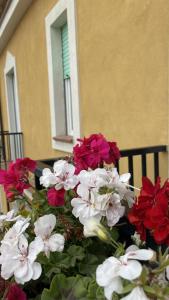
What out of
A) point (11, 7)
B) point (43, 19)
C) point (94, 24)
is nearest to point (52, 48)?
point (43, 19)

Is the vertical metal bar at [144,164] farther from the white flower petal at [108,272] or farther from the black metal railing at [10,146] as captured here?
the black metal railing at [10,146]

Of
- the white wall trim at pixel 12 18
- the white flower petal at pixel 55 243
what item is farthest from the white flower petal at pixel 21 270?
the white wall trim at pixel 12 18

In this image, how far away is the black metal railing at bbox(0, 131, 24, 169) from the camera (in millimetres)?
7910

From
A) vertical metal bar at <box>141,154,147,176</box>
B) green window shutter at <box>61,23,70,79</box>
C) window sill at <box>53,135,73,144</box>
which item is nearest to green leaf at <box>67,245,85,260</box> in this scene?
vertical metal bar at <box>141,154,147,176</box>

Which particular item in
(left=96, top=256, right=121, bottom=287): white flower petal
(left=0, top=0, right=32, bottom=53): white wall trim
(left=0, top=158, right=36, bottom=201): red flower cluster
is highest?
(left=0, top=0, right=32, bottom=53): white wall trim

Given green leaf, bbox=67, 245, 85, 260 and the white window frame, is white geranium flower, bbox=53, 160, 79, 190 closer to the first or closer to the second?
green leaf, bbox=67, 245, 85, 260

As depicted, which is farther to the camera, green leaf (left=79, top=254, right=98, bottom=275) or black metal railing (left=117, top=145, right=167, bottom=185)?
black metal railing (left=117, top=145, right=167, bottom=185)

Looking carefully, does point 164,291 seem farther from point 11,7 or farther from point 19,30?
point 19,30

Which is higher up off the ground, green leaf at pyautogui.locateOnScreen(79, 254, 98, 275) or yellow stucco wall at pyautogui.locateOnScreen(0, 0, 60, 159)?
yellow stucco wall at pyautogui.locateOnScreen(0, 0, 60, 159)

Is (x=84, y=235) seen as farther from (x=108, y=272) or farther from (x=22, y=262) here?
(x=108, y=272)

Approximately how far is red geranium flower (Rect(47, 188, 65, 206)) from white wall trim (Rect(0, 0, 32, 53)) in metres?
5.43

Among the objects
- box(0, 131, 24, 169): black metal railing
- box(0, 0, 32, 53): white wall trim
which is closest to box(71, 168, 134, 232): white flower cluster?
box(0, 0, 32, 53): white wall trim

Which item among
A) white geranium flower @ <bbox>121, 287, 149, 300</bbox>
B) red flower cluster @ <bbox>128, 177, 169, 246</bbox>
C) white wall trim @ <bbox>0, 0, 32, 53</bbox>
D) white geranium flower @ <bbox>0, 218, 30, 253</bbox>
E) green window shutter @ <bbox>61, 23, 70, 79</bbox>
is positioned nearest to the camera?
white geranium flower @ <bbox>121, 287, 149, 300</bbox>

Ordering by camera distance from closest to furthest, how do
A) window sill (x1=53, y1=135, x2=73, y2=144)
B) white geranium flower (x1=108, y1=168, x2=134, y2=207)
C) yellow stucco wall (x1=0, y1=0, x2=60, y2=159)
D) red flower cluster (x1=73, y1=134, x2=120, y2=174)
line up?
white geranium flower (x1=108, y1=168, x2=134, y2=207) < red flower cluster (x1=73, y1=134, x2=120, y2=174) < window sill (x1=53, y1=135, x2=73, y2=144) < yellow stucco wall (x1=0, y1=0, x2=60, y2=159)
